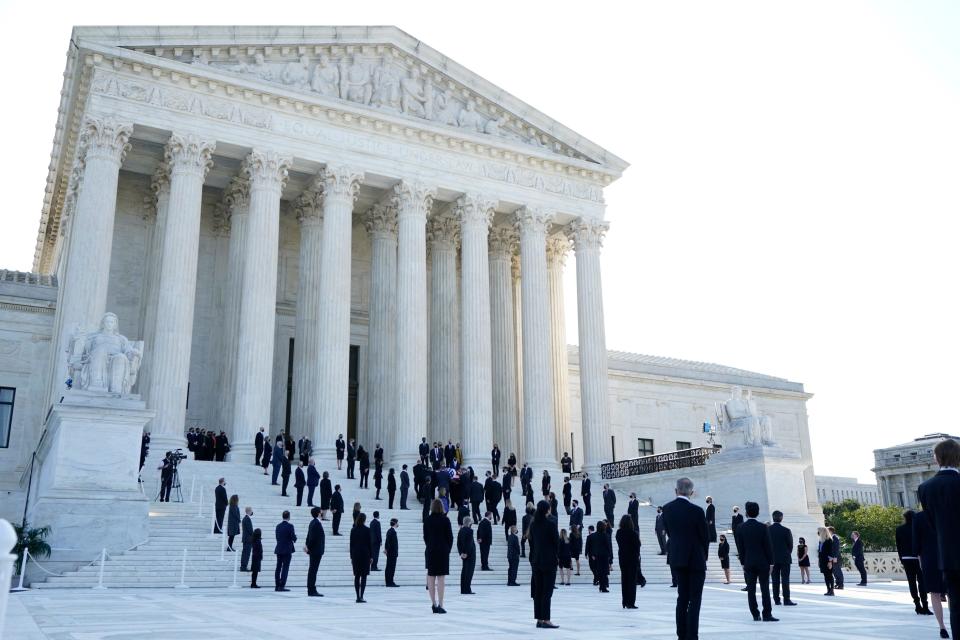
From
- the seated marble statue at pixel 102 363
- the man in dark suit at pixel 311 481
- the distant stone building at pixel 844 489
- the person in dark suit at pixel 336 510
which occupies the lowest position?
the person in dark suit at pixel 336 510

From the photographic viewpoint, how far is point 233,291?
34.2 m

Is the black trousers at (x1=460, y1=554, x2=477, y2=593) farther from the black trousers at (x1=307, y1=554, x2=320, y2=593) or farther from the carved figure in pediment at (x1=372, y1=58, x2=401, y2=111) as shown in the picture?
the carved figure in pediment at (x1=372, y1=58, x2=401, y2=111)

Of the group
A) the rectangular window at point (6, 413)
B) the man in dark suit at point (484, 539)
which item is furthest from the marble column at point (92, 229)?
the man in dark suit at point (484, 539)

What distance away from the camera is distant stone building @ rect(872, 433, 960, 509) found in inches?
3036

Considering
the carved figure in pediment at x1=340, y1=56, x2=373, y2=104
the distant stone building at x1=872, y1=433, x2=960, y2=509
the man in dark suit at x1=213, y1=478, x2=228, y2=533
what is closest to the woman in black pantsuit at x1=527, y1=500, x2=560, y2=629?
the man in dark suit at x1=213, y1=478, x2=228, y2=533

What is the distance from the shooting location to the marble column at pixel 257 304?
3059 centimetres

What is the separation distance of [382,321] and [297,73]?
10.9 metres

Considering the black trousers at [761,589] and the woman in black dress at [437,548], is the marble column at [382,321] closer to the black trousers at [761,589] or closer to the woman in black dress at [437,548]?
the woman in black dress at [437,548]

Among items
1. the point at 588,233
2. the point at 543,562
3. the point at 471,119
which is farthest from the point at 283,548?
the point at 588,233

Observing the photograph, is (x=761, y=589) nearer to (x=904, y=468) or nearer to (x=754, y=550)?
(x=754, y=550)

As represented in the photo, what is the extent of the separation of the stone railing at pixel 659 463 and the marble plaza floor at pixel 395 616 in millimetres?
14417

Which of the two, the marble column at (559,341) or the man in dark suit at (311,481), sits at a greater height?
the marble column at (559,341)

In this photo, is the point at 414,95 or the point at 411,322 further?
the point at 414,95

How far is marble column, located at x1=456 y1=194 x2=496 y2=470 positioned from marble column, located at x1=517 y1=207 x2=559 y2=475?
174 centimetres
